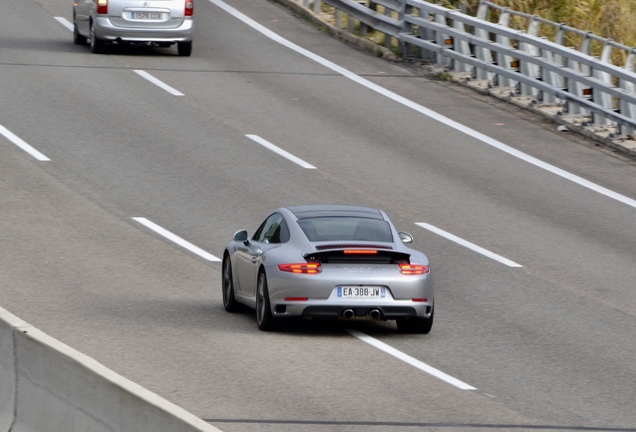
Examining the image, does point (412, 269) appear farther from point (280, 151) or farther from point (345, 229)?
point (280, 151)

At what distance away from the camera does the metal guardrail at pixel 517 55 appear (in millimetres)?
22250

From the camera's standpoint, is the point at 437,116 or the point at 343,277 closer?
the point at 343,277

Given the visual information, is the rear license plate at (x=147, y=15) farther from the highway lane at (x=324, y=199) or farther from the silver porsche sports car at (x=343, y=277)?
the silver porsche sports car at (x=343, y=277)

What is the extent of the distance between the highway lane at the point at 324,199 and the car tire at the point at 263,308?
0.17 m

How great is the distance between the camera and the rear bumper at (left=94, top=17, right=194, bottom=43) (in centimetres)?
2766

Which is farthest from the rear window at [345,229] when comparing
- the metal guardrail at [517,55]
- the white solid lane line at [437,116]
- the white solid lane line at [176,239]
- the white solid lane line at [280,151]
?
the metal guardrail at [517,55]

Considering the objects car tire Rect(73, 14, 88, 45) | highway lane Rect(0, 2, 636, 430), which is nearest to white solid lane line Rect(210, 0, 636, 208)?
highway lane Rect(0, 2, 636, 430)

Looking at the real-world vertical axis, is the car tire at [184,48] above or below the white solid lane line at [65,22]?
above

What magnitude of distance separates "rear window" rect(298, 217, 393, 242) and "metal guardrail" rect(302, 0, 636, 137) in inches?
389

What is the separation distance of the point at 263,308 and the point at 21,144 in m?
9.76

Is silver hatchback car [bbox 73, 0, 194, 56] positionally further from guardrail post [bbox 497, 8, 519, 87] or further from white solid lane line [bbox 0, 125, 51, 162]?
guardrail post [bbox 497, 8, 519, 87]

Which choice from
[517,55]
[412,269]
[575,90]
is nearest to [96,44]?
[517,55]

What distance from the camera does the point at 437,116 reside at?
78.8 feet

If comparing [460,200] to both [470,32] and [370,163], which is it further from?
[470,32]
